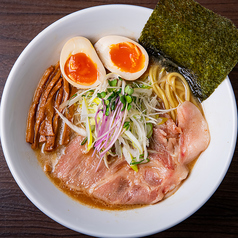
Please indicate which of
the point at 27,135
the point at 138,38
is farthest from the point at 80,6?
the point at 27,135

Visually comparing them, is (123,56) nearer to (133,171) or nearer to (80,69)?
(80,69)

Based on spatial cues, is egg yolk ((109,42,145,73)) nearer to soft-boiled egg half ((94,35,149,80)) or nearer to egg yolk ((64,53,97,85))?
soft-boiled egg half ((94,35,149,80))

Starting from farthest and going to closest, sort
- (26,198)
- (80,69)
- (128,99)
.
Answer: (26,198) → (80,69) → (128,99)

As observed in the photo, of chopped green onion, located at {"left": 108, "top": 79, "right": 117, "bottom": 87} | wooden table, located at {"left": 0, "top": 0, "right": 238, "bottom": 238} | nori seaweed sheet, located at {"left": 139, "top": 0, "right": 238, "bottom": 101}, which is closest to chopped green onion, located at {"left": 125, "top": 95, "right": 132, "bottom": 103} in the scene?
chopped green onion, located at {"left": 108, "top": 79, "right": 117, "bottom": 87}

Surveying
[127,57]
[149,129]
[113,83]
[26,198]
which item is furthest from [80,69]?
[26,198]

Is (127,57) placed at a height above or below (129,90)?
above

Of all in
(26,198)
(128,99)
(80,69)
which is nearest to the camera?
(128,99)

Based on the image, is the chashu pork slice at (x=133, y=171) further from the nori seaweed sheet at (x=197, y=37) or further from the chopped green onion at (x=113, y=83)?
the chopped green onion at (x=113, y=83)
